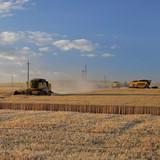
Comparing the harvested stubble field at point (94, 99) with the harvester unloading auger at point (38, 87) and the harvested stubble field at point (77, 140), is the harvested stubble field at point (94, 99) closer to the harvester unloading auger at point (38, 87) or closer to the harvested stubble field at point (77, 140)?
the harvester unloading auger at point (38, 87)

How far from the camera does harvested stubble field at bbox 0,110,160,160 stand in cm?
976

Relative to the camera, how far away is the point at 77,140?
12.0 metres

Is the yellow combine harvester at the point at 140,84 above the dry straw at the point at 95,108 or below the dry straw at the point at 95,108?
above

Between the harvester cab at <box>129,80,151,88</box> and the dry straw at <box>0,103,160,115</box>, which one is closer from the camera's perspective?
the dry straw at <box>0,103,160,115</box>

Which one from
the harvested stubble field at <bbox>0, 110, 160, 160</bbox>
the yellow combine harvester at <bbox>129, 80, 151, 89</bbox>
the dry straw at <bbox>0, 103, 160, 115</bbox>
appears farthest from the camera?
the yellow combine harvester at <bbox>129, 80, 151, 89</bbox>

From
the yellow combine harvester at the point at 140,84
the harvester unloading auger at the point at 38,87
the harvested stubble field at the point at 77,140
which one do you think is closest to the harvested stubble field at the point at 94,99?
the harvester unloading auger at the point at 38,87

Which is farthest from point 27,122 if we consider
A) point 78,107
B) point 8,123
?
point 78,107

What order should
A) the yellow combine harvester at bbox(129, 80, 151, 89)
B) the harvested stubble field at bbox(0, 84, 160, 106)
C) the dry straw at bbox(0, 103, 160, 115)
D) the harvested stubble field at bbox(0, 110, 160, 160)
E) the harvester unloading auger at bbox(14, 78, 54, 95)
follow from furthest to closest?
1. the yellow combine harvester at bbox(129, 80, 151, 89)
2. the harvester unloading auger at bbox(14, 78, 54, 95)
3. the harvested stubble field at bbox(0, 84, 160, 106)
4. the dry straw at bbox(0, 103, 160, 115)
5. the harvested stubble field at bbox(0, 110, 160, 160)

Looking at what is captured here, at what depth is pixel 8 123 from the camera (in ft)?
54.5

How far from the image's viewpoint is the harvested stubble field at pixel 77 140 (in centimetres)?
976

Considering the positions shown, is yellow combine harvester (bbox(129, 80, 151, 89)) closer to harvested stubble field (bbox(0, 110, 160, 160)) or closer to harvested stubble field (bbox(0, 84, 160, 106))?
harvested stubble field (bbox(0, 84, 160, 106))

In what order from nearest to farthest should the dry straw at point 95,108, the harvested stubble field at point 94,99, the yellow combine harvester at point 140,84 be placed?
the dry straw at point 95,108
the harvested stubble field at point 94,99
the yellow combine harvester at point 140,84

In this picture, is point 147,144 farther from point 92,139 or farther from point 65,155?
point 65,155

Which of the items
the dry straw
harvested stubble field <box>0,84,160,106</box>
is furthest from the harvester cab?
the dry straw
